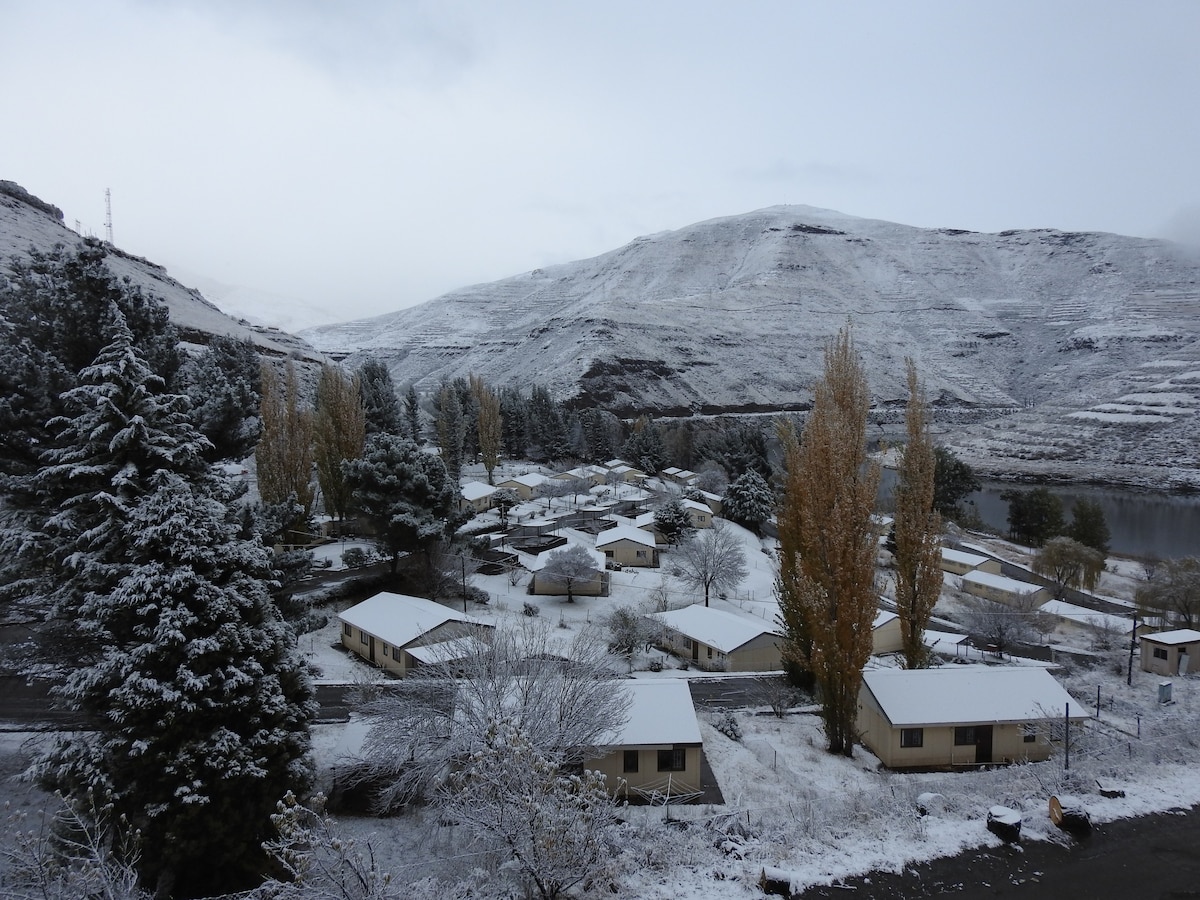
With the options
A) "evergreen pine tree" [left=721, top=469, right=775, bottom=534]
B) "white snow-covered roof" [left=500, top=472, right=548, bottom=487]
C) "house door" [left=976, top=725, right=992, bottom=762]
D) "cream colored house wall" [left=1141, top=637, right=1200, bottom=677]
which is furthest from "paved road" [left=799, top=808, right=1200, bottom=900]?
"white snow-covered roof" [left=500, top=472, right=548, bottom=487]

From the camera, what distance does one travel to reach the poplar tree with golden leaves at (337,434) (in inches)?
1321

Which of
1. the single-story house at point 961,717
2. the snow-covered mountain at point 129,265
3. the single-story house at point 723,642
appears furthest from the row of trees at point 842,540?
the snow-covered mountain at point 129,265

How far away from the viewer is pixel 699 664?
25500mm

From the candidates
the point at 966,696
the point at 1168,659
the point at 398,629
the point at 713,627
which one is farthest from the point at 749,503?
the point at 398,629

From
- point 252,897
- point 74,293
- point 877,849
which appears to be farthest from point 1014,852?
point 74,293

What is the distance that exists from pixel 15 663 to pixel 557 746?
10345 millimetres

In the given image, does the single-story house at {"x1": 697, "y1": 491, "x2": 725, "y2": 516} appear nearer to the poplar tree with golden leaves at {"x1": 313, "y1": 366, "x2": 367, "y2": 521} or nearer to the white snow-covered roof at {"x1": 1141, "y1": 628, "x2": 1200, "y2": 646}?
the poplar tree with golden leaves at {"x1": 313, "y1": 366, "x2": 367, "y2": 521}

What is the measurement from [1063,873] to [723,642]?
15921 mm

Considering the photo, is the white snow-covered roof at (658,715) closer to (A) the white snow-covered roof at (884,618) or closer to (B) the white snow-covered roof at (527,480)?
(A) the white snow-covered roof at (884,618)

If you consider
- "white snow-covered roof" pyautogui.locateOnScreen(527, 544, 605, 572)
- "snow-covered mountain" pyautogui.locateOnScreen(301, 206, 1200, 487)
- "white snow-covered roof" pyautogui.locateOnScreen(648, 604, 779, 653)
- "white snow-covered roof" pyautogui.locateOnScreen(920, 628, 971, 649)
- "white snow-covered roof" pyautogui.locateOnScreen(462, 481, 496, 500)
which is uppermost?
"snow-covered mountain" pyautogui.locateOnScreen(301, 206, 1200, 487)

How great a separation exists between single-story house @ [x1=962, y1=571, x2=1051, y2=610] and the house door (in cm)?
1896

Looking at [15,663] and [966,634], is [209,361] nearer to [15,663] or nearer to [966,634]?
[15,663]

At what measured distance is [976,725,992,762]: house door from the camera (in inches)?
683

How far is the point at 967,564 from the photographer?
41031 millimetres
